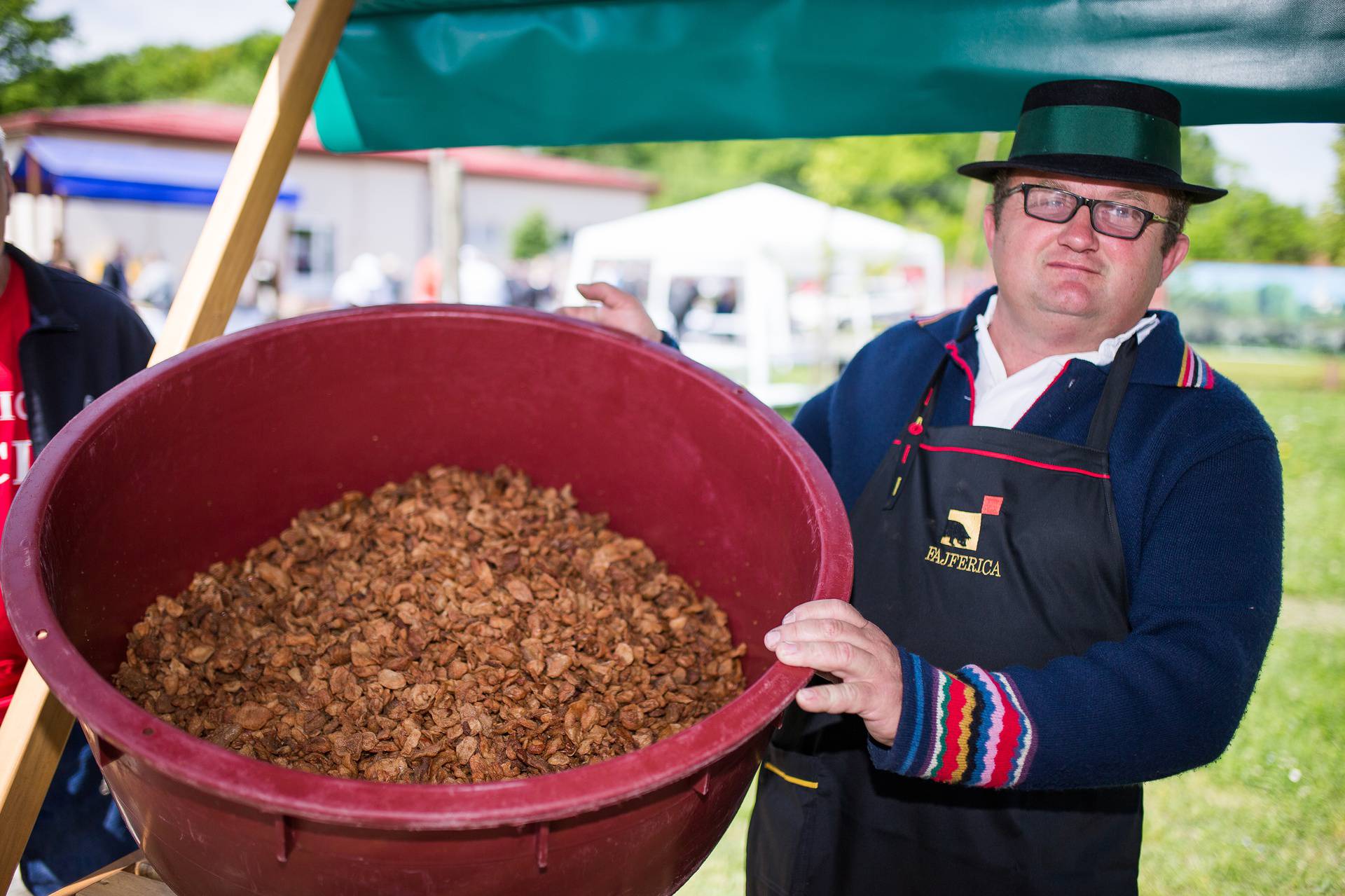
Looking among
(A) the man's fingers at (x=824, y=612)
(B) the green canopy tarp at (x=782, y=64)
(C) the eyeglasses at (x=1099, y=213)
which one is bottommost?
(A) the man's fingers at (x=824, y=612)

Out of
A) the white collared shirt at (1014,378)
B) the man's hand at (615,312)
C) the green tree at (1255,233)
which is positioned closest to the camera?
the white collared shirt at (1014,378)

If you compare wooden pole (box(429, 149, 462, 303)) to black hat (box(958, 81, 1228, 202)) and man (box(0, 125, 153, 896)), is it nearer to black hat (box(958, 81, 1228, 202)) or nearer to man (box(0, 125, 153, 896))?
man (box(0, 125, 153, 896))

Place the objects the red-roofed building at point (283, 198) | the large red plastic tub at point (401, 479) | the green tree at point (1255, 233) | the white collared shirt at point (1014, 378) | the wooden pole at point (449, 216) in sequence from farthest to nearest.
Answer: the green tree at point (1255, 233) < the red-roofed building at point (283, 198) < the wooden pole at point (449, 216) < the white collared shirt at point (1014, 378) < the large red plastic tub at point (401, 479)

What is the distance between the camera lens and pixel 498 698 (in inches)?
51.1

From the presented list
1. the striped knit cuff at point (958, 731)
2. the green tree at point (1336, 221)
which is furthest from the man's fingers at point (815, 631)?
the green tree at point (1336, 221)

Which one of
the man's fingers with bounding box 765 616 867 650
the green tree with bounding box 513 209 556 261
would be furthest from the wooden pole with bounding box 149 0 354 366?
the green tree with bounding box 513 209 556 261

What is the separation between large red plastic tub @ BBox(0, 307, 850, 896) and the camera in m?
0.84

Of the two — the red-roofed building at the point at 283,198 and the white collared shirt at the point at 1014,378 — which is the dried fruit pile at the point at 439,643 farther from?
the red-roofed building at the point at 283,198

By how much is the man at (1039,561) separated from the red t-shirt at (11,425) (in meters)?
1.12

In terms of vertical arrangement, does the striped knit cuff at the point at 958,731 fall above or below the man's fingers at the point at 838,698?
below

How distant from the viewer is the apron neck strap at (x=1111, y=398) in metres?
1.46

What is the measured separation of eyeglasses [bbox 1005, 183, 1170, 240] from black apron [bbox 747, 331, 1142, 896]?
0.63ft

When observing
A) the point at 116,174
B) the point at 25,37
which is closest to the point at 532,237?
the point at 25,37

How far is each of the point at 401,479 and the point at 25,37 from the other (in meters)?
19.4
